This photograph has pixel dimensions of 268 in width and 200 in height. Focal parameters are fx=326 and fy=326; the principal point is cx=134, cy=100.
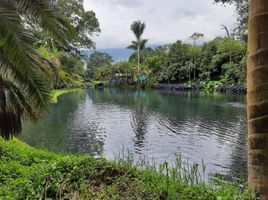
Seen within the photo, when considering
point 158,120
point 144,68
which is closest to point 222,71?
point 144,68

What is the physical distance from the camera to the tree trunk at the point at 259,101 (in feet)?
13.8

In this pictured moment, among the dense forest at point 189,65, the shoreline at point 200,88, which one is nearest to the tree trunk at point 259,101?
the shoreline at point 200,88

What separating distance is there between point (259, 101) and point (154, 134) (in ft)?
42.1

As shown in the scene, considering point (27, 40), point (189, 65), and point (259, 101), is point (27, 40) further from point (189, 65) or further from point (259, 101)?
point (189, 65)

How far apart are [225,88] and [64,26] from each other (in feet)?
127

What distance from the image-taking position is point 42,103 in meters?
5.80

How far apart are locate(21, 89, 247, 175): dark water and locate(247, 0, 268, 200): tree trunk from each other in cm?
659

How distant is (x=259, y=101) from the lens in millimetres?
4242

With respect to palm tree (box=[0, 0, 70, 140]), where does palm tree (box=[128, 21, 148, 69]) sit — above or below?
above

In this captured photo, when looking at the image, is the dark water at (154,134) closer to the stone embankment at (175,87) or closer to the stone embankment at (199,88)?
the stone embankment at (199,88)

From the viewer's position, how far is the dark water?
12875mm

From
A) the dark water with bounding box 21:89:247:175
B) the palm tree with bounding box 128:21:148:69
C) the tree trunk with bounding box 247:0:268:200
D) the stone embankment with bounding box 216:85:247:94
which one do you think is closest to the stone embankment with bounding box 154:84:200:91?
the stone embankment with bounding box 216:85:247:94

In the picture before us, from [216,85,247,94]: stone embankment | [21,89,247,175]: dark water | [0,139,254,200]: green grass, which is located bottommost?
[21,89,247,175]: dark water

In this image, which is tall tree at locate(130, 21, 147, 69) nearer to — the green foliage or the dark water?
the green foliage
